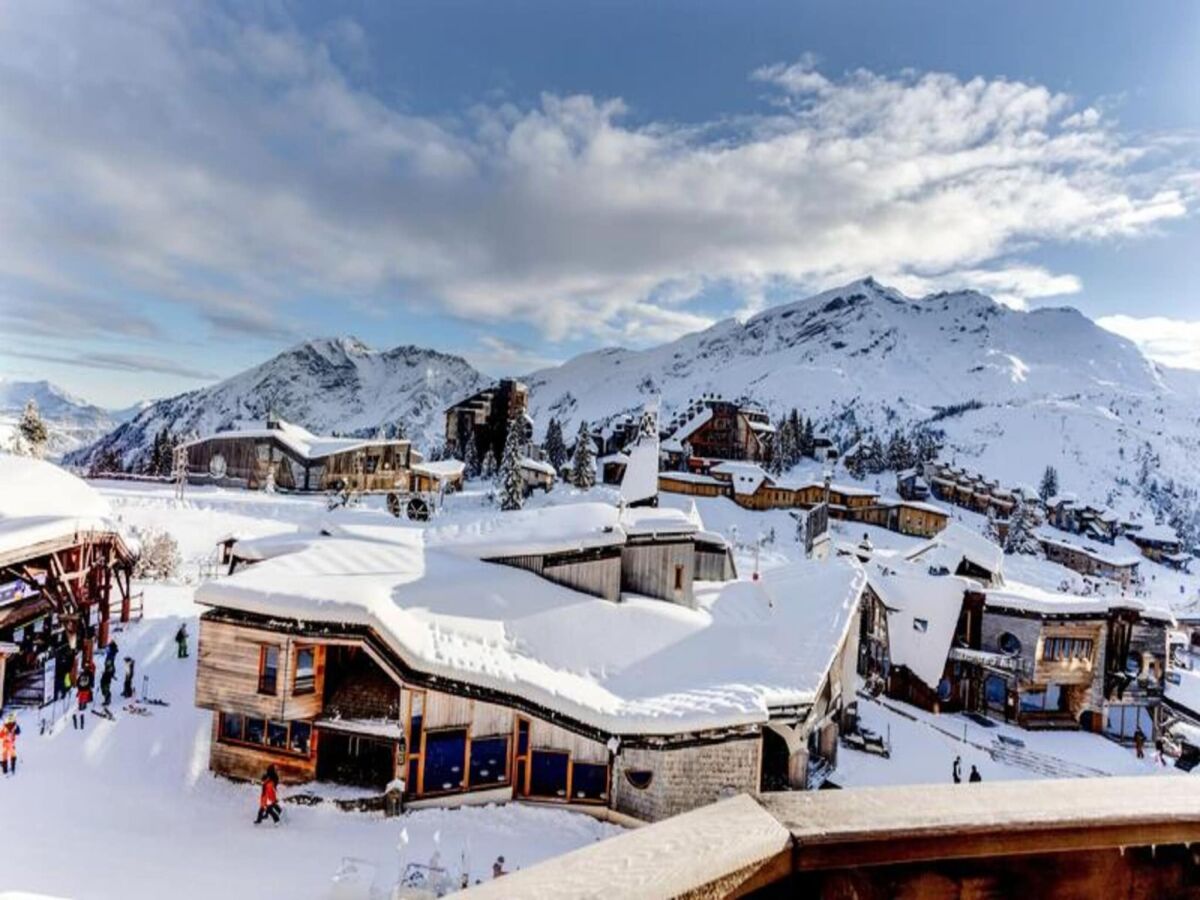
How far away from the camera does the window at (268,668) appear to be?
16.1m

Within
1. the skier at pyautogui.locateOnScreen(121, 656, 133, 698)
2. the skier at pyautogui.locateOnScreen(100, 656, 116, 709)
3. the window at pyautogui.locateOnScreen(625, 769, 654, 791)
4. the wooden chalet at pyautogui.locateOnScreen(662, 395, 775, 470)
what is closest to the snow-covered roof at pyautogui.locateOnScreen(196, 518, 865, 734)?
the window at pyautogui.locateOnScreen(625, 769, 654, 791)

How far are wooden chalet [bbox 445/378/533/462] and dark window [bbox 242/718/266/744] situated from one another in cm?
6348

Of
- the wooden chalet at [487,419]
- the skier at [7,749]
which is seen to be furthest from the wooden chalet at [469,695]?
the wooden chalet at [487,419]

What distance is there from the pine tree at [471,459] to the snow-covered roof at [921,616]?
175 ft

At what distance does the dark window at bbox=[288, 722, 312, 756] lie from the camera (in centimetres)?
1656

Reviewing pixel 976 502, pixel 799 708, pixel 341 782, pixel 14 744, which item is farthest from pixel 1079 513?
pixel 14 744

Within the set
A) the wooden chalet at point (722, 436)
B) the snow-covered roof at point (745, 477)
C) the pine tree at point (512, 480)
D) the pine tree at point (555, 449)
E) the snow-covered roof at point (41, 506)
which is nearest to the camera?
the snow-covered roof at point (41, 506)

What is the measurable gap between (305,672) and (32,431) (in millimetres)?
59361

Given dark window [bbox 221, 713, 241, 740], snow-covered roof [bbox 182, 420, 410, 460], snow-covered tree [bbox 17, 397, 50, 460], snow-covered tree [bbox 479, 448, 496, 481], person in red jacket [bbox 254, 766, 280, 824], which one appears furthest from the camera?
snow-covered tree [bbox 479, 448, 496, 481]

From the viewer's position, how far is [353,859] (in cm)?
1287

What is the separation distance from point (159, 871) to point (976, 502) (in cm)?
9765

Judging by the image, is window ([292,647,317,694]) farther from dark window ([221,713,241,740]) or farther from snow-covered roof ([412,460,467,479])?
snow-covered roof ([412,460,467,479])

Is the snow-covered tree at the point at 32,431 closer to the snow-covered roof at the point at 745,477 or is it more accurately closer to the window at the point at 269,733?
the window at the point at 269,733

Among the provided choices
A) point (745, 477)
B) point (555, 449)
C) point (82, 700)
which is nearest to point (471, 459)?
point (555, 449)
